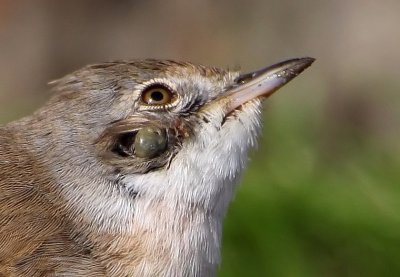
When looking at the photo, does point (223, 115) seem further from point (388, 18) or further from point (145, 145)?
point (388, 18)

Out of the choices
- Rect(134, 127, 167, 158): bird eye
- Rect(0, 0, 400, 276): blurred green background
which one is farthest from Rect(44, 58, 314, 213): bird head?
Rect(0, 0, 400, 276): blurred green background

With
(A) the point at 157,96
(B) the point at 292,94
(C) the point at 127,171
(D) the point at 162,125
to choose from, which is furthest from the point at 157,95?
(B) the point at 292,94

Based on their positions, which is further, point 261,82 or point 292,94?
point 292,94

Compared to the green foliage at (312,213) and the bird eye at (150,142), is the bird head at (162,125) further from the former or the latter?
the green foliage at (312,213)

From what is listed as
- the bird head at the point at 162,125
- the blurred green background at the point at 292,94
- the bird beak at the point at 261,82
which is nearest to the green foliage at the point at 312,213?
the blurred green background at the point at 292,94

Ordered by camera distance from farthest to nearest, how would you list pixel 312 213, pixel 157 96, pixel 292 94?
1. pixel 292 94
2. pixel 312 213
3. pixel 157 96

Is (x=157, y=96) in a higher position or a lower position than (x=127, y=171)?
higher

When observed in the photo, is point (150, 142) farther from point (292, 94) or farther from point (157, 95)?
point (292, 94)
